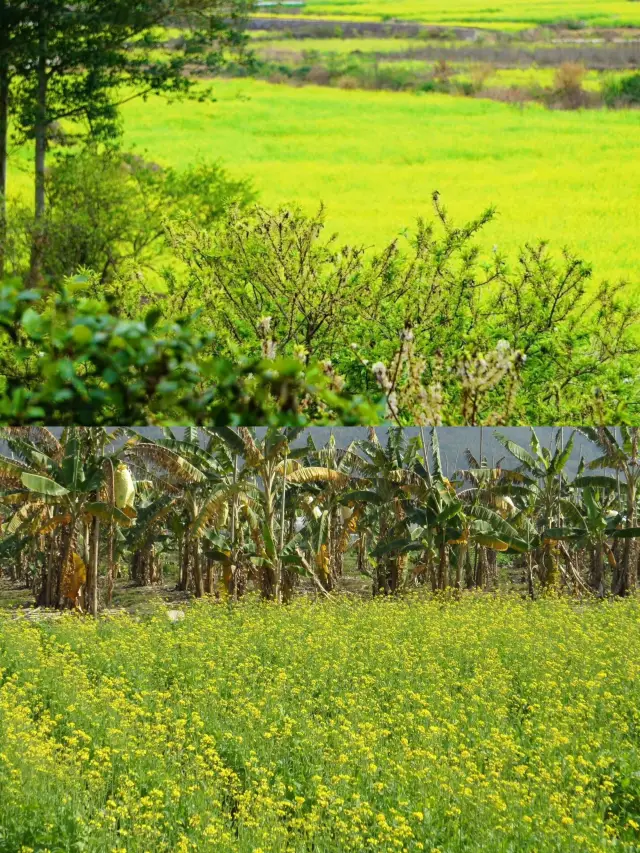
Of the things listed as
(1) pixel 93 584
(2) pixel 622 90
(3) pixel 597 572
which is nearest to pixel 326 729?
(1) pixel 93 584

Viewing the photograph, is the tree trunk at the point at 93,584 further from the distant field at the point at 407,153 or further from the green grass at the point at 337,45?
the green grass at the point at 337,45

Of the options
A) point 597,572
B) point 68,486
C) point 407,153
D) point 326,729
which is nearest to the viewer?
point 326,729

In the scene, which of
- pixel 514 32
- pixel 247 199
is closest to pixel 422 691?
pixel 247 199

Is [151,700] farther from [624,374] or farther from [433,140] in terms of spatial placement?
[433,140]

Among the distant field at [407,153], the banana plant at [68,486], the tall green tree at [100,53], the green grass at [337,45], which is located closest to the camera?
the banana plant at [68,486]

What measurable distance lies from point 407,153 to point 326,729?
9788mm

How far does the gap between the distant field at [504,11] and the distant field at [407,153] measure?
106 centimetres

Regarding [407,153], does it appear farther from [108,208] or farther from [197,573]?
[197,573]

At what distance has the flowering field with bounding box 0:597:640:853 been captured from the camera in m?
8.11

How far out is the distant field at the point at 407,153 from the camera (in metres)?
16.0

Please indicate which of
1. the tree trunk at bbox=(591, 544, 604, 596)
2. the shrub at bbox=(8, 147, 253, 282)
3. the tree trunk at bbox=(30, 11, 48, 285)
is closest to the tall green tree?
the tree trunk at bbox=(30, 11, 48, 285)

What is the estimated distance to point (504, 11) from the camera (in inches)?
639

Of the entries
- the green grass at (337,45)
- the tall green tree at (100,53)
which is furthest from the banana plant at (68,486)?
the green grass at (337,45)

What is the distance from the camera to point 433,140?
16.9 metres
